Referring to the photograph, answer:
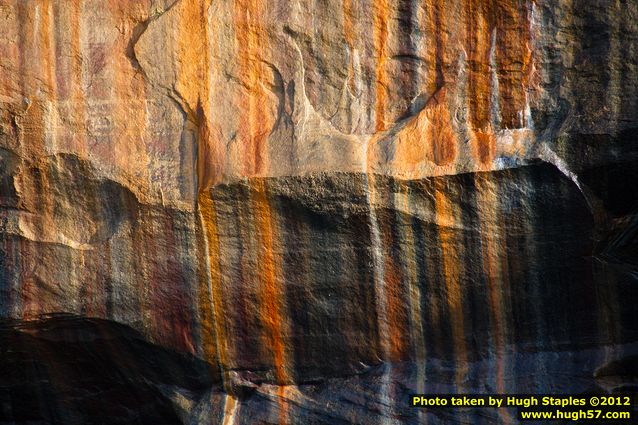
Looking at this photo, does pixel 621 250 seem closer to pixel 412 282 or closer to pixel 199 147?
pixel 412 282

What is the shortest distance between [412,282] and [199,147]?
183 centimetres

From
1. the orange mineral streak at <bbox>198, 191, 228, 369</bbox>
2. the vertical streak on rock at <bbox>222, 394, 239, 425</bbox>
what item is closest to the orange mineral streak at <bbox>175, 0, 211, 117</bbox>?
the orange mineral streak at <bbox>198, 191, 228, 369</bbox>

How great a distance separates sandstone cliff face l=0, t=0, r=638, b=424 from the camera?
5352mm

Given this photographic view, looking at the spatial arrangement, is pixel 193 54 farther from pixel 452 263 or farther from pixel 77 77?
pixel 452 263

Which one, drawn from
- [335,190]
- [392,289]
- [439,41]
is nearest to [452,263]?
[392,289]

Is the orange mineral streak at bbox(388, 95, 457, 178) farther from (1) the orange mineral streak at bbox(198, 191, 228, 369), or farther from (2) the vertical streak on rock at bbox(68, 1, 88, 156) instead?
(2) the vertical streak on rock at bbox(68, 1, 88, 156)

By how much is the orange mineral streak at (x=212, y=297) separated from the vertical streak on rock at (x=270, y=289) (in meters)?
0.31

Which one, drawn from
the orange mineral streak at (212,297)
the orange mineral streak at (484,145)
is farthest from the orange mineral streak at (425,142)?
the orange mineral streak at (212,297)

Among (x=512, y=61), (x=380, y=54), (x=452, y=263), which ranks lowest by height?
(x=452, y=263)

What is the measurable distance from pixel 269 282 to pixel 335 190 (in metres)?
0.87

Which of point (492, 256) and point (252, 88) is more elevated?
point (252, 88)

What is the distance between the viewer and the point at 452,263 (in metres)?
5.50

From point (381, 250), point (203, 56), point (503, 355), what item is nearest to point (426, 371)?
point (503, 355)

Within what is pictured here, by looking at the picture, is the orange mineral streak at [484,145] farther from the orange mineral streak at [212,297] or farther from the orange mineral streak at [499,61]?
the orange mineral streak at [212,297]
